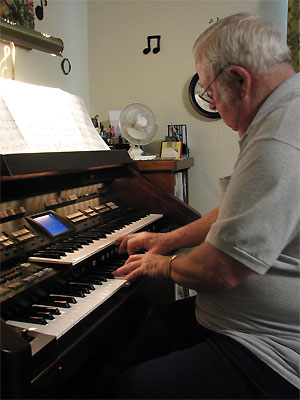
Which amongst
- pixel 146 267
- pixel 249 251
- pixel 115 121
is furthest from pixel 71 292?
pixel 115 121

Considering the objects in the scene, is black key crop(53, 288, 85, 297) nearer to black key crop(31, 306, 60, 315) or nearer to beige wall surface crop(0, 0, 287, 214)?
black key crop(31, 306, 60, 315)

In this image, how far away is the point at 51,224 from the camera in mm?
1320

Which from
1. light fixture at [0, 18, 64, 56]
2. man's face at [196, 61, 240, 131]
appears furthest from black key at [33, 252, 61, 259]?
light fixture at [0, 18, 64, 56]

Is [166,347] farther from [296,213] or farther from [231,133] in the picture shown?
[231,133]

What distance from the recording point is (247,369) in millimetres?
899

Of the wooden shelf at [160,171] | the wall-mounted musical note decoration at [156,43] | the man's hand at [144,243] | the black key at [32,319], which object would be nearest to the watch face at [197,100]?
the wall-mounted musical note decoration at [156,43]

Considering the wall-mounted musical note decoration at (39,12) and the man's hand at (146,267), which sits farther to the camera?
the wall-mounted musical note decoration at (39,12)

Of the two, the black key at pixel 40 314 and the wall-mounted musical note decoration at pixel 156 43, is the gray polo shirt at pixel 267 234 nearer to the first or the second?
the black key at pixel 40 314

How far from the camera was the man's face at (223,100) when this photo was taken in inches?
40.8

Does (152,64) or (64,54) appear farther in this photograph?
(152,64)

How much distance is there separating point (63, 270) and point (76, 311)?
17 centimetres

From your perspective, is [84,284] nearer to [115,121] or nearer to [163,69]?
[115,121]

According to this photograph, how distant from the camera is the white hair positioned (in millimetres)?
930

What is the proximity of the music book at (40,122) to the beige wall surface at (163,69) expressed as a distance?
1.21m
